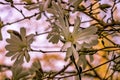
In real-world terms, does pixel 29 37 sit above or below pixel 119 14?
above

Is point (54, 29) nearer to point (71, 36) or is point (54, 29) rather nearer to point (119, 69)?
point (71, 36)

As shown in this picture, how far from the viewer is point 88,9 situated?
855 millimetres

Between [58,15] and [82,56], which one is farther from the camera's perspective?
[82,56]

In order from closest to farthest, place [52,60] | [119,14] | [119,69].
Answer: [119,69], [119,14], [52,60]

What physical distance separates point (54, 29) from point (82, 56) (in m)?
0.12

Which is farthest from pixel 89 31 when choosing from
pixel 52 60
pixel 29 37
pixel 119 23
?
pixel 52 60

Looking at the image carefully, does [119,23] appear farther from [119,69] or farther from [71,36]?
[71,36]

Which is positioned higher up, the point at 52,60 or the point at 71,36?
the point at 71,36

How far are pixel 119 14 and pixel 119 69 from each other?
0.80m

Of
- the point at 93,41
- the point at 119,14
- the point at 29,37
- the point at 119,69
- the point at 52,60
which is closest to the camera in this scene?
the point at 93,41

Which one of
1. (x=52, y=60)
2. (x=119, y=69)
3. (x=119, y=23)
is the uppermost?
(x=119, y=23)

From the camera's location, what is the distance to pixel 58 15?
0.55 m

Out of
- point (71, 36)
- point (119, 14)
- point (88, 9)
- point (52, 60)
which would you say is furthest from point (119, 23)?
point (52, 60)

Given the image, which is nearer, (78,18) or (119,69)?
(78,18)
